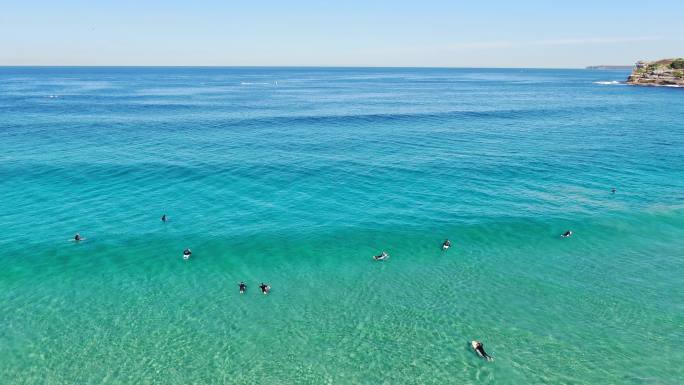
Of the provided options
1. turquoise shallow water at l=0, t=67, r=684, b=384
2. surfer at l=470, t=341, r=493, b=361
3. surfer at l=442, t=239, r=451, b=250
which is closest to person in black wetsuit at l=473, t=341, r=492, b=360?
surfer at l=470, t=341, r=493, b=361

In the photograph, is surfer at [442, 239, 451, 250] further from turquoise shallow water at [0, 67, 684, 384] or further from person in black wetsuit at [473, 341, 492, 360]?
person in black wetsuit at [473, 341, 492, 360]

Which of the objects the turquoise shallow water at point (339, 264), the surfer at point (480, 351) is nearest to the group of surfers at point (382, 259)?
the surfer at point (480, 351)

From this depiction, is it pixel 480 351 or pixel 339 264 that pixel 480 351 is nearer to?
pixel 480 351

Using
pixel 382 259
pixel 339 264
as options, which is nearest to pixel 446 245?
pixel 382 259

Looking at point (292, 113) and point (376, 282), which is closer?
point (376, 282)

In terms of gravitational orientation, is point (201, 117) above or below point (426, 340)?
above

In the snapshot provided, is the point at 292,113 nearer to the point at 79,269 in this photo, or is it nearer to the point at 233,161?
the point at 233,161

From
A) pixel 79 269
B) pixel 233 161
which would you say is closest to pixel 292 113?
pixel 233 161

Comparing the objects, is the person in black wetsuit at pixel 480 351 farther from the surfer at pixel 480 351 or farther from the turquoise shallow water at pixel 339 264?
the turquoise shallow water at pixel 339 264
